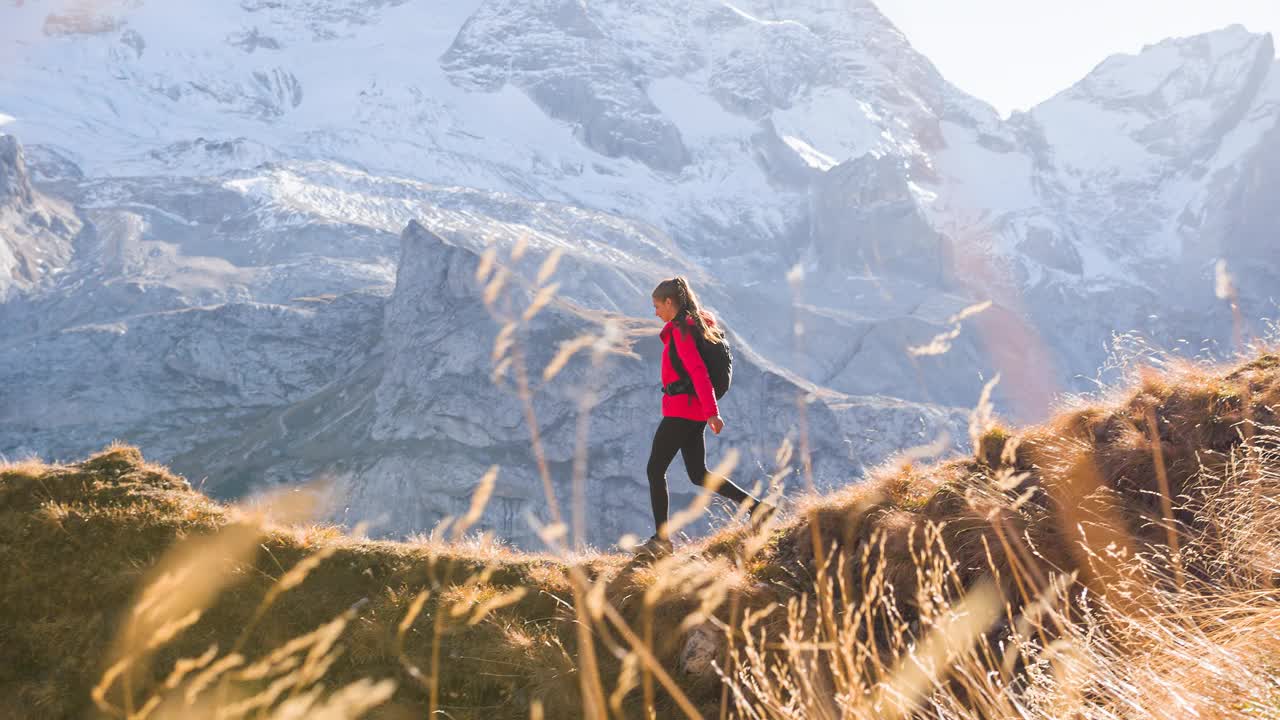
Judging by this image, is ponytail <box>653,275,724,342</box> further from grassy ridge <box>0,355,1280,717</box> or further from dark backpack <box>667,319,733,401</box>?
grassy ridge <box>0,355,1280,717</box>

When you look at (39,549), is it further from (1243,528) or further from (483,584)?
(1243,528)

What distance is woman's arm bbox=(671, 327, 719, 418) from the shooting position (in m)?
8.19

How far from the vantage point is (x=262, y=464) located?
630ft

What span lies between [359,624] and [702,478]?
365 cm

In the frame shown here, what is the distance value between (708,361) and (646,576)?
103 inches

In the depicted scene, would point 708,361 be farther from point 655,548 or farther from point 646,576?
point 646,576

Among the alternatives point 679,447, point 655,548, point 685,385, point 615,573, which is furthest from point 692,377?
point 615,573

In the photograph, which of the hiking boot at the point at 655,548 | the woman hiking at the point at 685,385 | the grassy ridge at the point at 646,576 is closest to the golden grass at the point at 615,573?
the grassy ridge at the point at 646,576

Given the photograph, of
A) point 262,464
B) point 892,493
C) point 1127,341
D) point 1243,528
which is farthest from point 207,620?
point 262,464

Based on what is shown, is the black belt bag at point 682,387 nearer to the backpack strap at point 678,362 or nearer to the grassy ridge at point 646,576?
the backpack strap at point 678,362

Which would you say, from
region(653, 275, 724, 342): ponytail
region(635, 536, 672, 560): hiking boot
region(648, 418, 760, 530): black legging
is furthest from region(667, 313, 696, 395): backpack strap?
region(635, 536, 672, 560): hiking boot

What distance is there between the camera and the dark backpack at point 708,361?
8227 millimetres

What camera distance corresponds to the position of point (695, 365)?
8195mm

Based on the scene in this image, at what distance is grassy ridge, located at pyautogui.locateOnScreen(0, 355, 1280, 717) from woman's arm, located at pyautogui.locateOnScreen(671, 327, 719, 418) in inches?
54.2
